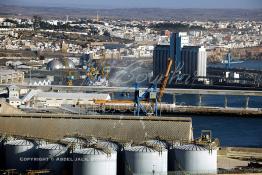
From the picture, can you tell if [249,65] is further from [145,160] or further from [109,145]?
[145,160]

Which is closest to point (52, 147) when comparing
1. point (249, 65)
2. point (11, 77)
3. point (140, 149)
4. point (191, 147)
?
point (140, 149)

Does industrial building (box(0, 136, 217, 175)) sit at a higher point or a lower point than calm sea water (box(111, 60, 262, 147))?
higher

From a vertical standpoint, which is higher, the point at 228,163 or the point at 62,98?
the point at 228,163

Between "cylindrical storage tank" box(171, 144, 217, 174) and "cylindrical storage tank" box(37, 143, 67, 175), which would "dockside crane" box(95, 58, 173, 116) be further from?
"cylindrical storage tank" box(37, 143, 67, 175)

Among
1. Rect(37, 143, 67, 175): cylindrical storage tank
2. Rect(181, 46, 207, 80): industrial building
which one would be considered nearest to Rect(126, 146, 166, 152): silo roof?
Rect(37, 143, 67, 175): cylindrical storage tank

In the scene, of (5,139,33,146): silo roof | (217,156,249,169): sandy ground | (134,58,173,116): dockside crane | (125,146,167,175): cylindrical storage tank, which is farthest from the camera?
(134,58,173,116): dockside crane

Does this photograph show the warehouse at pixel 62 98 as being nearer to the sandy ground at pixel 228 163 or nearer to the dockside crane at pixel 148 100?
the dockside crane at pixel 148 100
